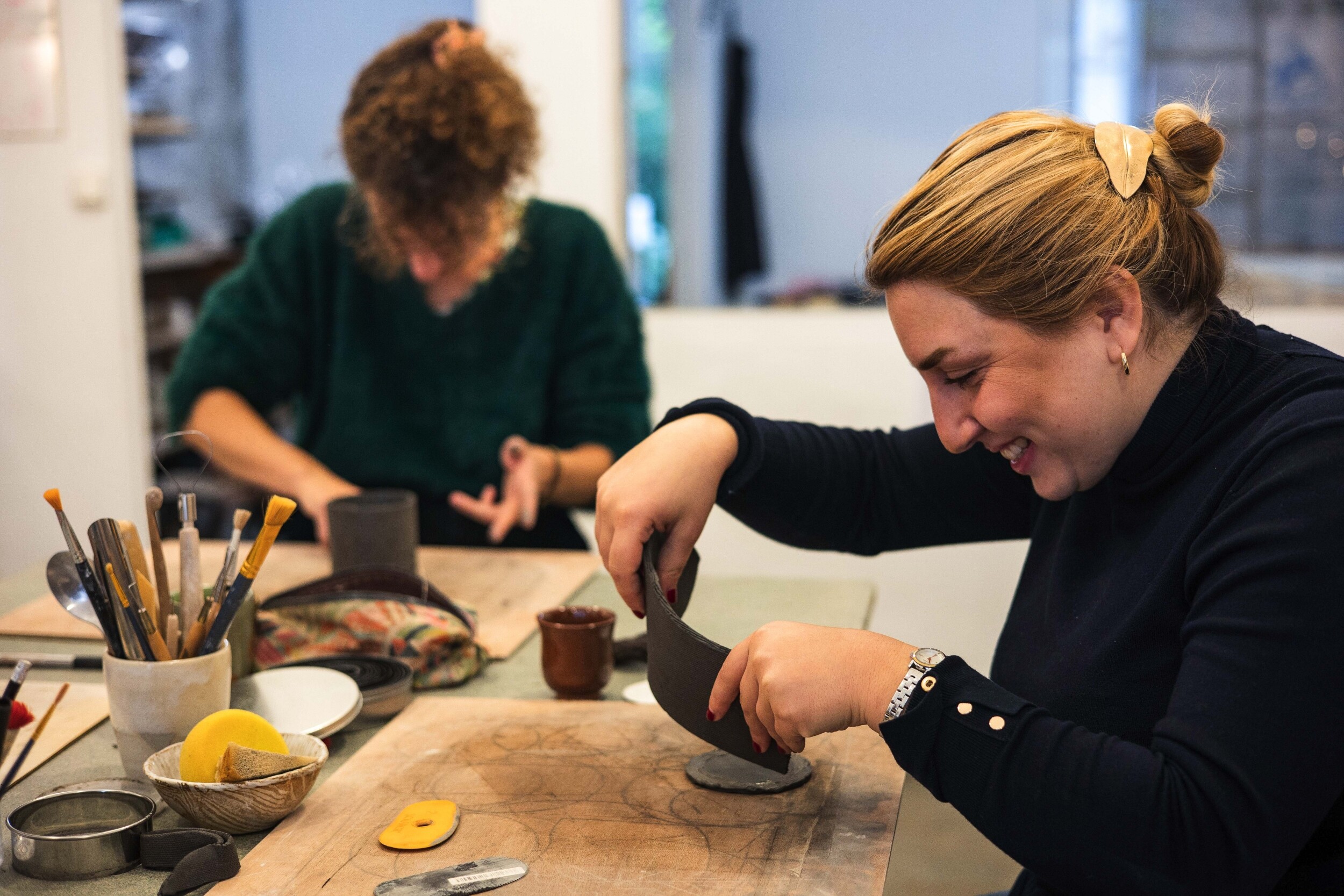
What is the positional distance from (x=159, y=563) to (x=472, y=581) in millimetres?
616

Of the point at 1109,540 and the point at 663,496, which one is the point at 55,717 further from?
the point at 1109,540

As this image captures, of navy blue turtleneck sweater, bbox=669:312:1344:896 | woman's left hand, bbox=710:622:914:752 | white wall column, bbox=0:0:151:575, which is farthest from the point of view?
white wall column, bbox=0:0:151:575

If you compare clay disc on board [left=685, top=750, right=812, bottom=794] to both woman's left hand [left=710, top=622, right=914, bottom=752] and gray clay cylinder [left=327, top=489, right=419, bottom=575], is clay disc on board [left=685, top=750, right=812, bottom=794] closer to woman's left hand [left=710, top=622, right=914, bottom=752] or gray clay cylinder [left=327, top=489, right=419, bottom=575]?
woman's left hand [left=710, top=622, right=914, bottom=752]

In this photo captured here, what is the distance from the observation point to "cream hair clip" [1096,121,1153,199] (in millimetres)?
867

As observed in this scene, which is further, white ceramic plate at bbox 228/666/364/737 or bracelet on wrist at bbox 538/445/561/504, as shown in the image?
bracelet on wrist at bbox 538/445/561/504

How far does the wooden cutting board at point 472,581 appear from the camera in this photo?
1365mm

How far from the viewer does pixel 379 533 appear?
145 centimetres

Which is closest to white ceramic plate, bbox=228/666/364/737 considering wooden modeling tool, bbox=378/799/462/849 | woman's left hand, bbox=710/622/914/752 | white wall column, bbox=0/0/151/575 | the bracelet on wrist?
wooden modeling tool, bbox=378/799/462/849

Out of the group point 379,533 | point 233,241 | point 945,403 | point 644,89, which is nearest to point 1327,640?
point 945,403

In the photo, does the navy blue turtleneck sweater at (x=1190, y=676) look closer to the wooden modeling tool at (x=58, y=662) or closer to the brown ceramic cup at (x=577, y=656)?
the brown ceramic cup at (x=577, y=656)

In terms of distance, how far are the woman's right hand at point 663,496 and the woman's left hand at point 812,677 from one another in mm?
198

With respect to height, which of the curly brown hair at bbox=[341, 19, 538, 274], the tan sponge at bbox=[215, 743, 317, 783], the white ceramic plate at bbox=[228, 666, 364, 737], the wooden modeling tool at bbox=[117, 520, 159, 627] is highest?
the curly brown hair at bbox=[341, 19, 538, 274]

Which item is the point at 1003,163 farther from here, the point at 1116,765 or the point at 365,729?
the point at 365,729

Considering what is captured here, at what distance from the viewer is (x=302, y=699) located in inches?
42.3
